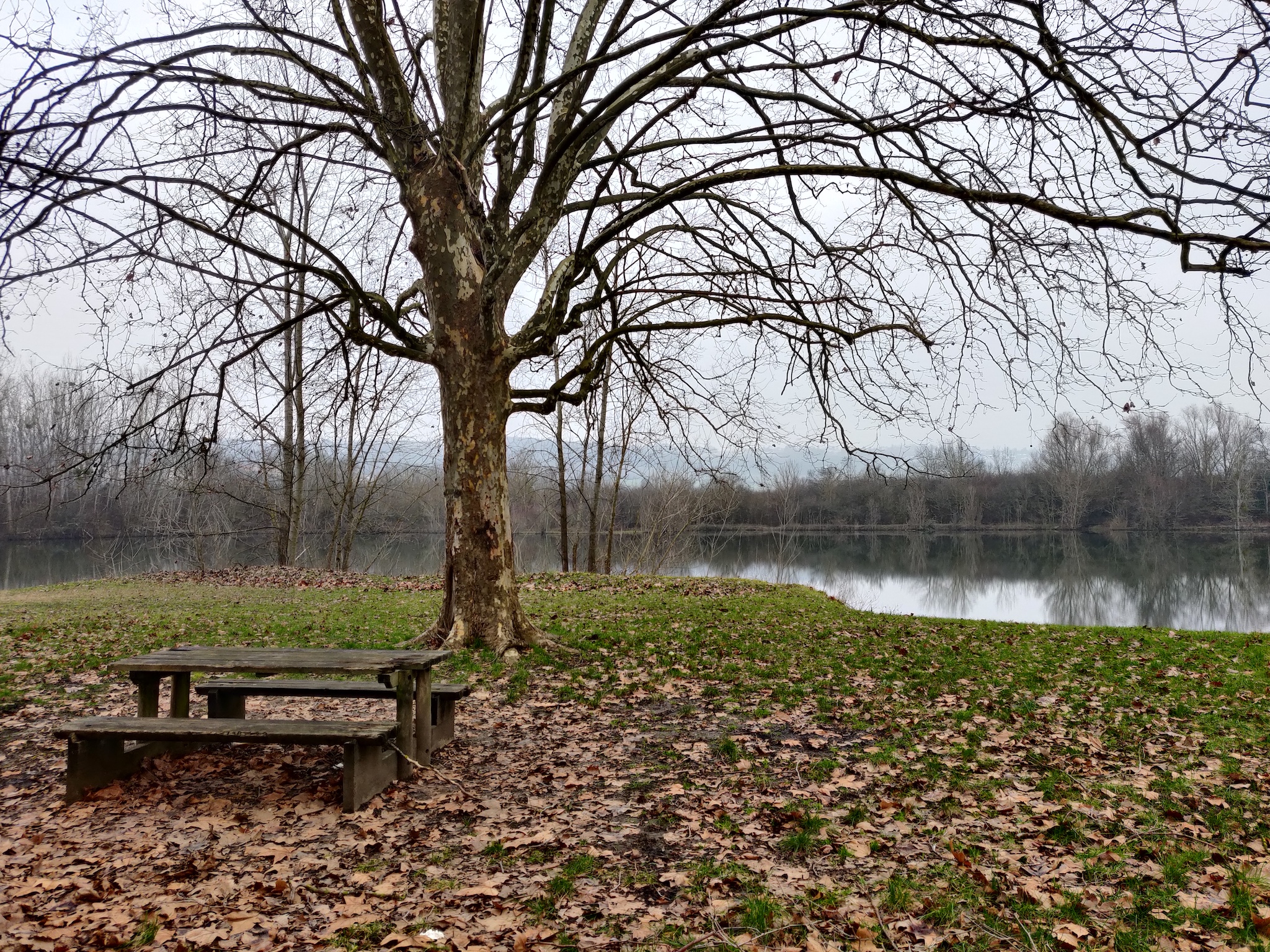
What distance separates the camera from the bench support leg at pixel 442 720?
532 cm

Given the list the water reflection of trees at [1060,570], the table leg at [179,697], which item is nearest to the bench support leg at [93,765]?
the table leg at [179,697]

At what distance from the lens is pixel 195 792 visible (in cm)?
463

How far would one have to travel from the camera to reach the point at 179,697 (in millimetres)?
5152

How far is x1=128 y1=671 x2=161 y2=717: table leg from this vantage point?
483cm

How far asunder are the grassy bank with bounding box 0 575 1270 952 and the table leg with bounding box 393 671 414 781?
361 millimetres

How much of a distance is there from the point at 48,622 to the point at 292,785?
370 inches

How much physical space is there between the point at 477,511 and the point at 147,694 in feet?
12.0

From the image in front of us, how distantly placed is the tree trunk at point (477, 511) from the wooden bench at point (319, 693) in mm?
2679

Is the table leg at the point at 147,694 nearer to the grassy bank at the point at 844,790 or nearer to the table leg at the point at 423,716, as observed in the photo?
the grassy bank at the point at 844,790

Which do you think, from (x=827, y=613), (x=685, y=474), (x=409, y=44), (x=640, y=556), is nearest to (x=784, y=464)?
(x=685, y=474)

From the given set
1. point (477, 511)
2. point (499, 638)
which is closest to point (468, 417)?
point (477, 511)

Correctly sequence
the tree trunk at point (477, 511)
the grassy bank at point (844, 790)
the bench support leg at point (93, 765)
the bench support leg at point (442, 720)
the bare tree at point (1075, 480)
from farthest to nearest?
the bare tree at point (1075, 480) < the tree trunk at point (477, 511) < the bench support leg at point (442, 720) < the bench support leg at point (93, 765) < the grassy bank at point (844, 790)

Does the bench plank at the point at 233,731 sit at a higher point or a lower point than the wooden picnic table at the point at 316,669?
lower

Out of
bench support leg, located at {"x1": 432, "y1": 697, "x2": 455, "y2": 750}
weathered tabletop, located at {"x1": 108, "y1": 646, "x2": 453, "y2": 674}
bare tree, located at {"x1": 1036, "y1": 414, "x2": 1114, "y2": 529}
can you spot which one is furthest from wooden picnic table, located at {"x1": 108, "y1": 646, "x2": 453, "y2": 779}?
bare tree, located at {"x1": 1036, "y1": 414, "x2": 1114, "y2": 529}
